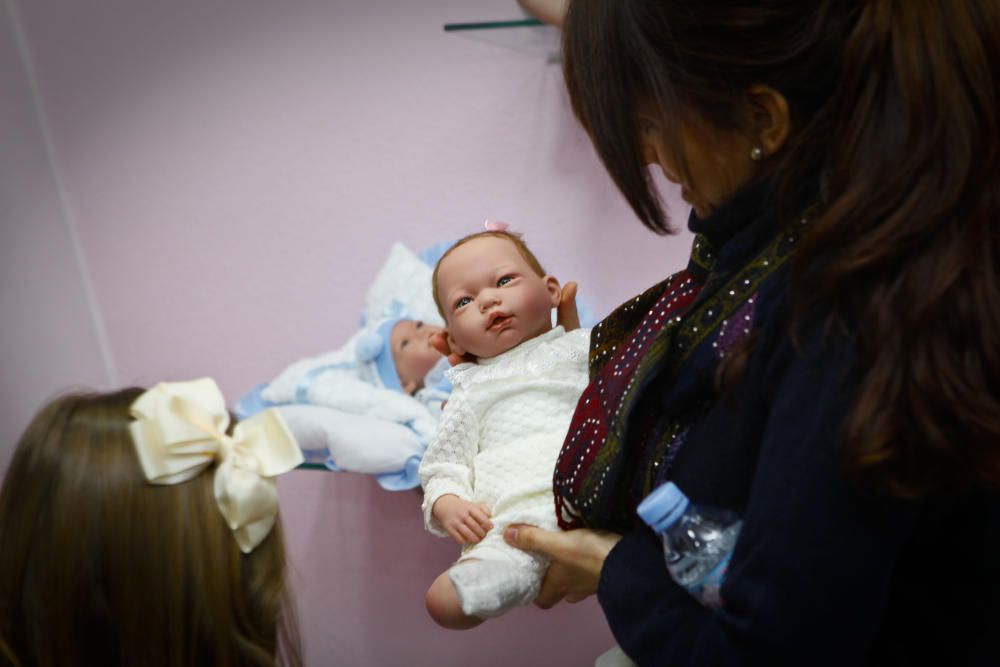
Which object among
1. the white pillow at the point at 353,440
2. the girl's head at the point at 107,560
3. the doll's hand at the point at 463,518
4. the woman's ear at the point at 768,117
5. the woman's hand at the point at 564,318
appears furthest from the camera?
the white pillow at the point at 353,440

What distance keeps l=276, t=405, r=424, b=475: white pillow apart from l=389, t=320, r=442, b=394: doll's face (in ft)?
0.61

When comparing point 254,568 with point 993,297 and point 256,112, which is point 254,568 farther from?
point 256,112

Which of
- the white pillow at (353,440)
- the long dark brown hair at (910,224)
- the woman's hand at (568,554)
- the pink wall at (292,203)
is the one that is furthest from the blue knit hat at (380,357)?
the long dark brown hair at (910,224)

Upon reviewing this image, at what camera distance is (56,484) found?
1042 mm

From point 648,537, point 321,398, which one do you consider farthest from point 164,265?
point 648,537

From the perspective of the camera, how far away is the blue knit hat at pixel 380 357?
200 centimetres

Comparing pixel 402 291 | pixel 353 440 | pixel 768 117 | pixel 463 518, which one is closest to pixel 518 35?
pixel 402 291

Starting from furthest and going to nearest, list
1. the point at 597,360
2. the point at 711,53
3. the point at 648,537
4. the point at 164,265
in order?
1. the point at 164,265
2. the point at 597,360
3. the point at 648,537
4. the point at 711,53

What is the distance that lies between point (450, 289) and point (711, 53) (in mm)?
843

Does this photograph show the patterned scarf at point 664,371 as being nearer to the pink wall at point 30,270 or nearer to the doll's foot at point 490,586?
the doll's foot at point 490,586

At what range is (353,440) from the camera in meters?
1.74

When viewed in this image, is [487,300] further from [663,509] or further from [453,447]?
[663,509]

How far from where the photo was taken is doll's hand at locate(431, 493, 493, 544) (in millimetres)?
1310

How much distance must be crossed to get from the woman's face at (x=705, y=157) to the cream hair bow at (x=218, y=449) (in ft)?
2.01
